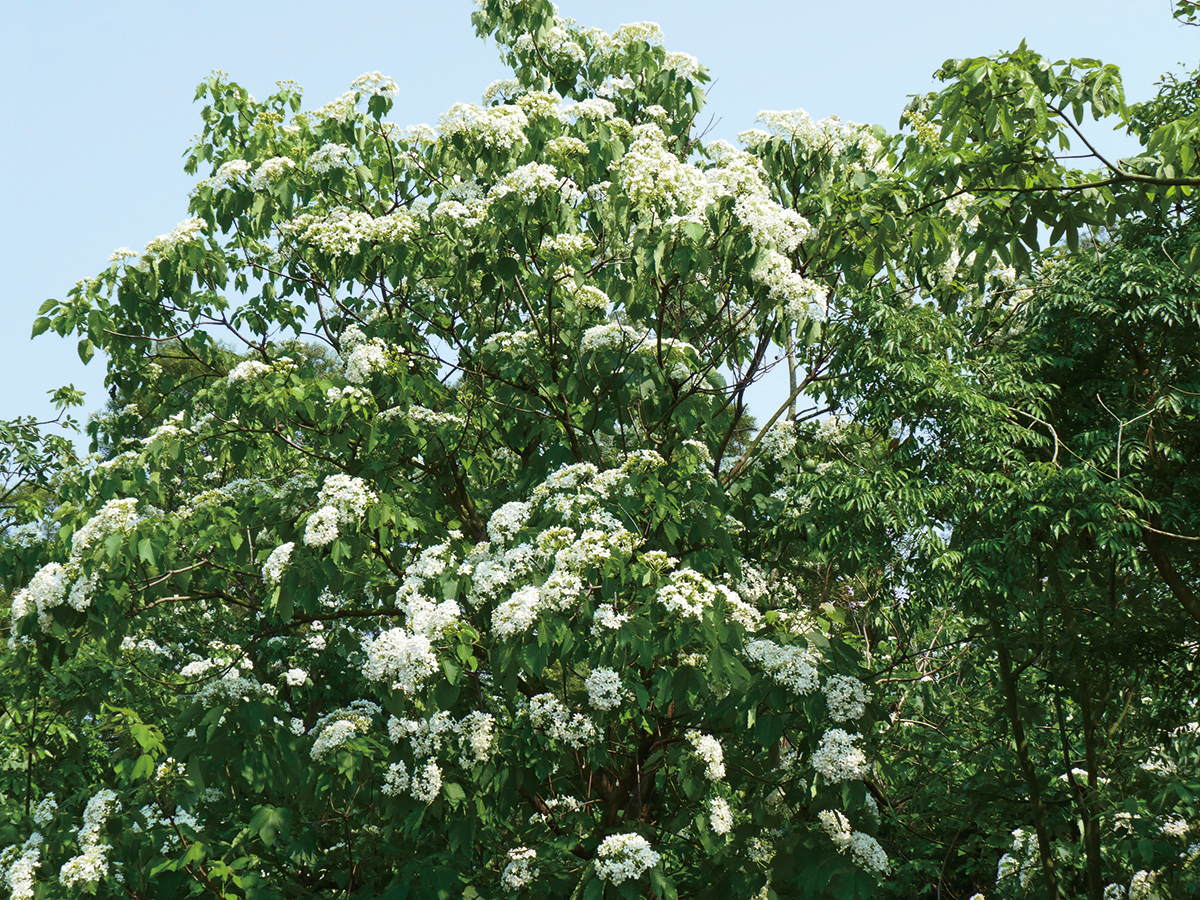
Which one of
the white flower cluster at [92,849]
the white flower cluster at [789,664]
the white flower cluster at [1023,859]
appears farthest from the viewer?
the white flower cluster at [1023,859]

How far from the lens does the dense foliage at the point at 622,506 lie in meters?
4.27

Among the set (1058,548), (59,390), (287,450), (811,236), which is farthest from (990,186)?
(59,390)

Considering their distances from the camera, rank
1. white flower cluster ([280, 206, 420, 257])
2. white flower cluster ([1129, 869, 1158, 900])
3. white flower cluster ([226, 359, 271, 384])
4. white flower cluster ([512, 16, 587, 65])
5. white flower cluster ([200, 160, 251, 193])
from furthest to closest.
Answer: white flower cluster ([512, 16, 587, 65]) → white flower cluster ([200, 160, 251, 193]) → white flower cluster ([1129, 869, 1158, 900]) → white flower cluster ([280, 206, 420, 257]) → white flower cluster ([226, 359, 271, 384])

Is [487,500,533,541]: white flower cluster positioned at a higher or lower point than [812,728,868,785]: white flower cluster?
higher

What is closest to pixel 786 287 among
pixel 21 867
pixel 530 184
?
pixel 530 184

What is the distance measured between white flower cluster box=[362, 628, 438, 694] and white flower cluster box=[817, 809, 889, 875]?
1.89 m

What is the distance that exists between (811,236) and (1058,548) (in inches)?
107

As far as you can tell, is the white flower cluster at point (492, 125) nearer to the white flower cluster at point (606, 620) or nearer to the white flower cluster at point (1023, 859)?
the white flower cluster at point (606, 620)

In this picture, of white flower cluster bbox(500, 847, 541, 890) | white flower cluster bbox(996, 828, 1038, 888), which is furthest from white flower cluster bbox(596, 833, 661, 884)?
white flower cluster bbox(996, 828, 1038, 888)

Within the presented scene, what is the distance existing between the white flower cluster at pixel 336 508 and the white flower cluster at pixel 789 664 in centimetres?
201

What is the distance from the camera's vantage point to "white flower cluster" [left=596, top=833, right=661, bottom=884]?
4105 mm

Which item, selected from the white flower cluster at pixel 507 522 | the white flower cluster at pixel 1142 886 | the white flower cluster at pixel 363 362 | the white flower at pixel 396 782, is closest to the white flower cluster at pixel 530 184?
the white flower cluster at pixel 363 362

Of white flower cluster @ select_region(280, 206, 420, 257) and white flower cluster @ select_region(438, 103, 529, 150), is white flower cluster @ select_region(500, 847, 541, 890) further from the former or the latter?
white flower cluster @ select_region(438, 103, 529, 150)

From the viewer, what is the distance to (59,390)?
855cm
